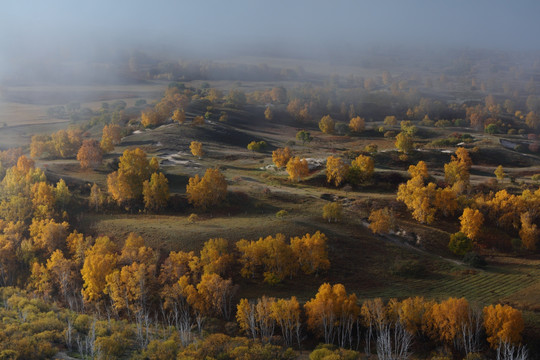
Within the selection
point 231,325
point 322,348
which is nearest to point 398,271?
point 322,348

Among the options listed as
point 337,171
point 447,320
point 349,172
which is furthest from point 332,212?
point 447,320

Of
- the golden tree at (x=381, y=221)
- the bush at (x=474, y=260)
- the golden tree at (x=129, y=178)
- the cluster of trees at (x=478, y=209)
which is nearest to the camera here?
the bush at (x=474, y=260)

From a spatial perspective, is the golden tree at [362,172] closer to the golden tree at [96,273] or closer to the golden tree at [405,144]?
the golden tree at [405,144]

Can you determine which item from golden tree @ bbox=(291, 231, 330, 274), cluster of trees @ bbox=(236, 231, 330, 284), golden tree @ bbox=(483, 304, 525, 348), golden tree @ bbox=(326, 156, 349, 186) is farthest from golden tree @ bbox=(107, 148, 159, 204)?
golden tree @ bbox=(483, 304, 525, 348)

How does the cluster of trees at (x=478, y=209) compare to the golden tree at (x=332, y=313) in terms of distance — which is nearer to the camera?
the golden tree at (x=332, y=313)

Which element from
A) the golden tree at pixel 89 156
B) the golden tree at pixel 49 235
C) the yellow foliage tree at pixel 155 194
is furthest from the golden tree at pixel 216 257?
the golden tree at pixel 89 156

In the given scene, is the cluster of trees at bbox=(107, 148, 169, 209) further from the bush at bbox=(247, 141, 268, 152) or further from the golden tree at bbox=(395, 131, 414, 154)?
the golden tree at bbox=(395, 131, 414, 154)

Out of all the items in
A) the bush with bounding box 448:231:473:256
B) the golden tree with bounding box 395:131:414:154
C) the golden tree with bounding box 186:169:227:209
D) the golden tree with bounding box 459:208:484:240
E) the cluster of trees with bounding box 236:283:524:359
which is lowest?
the cluster of trees with bounding box 236:283:524:359
